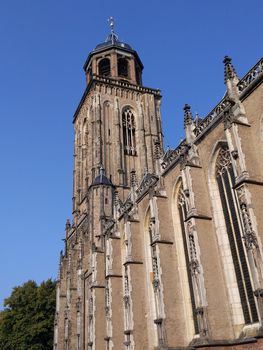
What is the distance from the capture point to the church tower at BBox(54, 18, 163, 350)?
993 inches

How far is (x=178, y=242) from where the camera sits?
18969 mm

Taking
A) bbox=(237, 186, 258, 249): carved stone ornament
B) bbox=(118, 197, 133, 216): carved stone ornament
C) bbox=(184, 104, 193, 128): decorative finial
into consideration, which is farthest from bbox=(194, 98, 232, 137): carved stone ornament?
bbox=(118, 197, 133, 216): carved stone ornament

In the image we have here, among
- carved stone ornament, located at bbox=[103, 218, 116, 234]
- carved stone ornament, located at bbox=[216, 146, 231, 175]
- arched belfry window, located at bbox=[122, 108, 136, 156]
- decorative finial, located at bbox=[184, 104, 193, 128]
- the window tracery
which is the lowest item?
the window tracery

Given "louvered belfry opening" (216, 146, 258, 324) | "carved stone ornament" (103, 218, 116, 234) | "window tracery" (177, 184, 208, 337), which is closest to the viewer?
"louvered belfry opening" (216, 146, 258, 324)

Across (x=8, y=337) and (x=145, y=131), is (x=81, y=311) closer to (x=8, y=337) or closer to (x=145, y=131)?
(x=8, y=337)

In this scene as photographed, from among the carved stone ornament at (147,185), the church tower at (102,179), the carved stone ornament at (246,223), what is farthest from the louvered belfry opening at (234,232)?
the church tower at (102,179)

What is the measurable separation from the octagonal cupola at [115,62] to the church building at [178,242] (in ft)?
22.1

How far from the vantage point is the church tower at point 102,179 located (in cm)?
2522

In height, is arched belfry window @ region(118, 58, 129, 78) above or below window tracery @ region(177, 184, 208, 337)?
above

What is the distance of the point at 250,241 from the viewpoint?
1241 centimetres

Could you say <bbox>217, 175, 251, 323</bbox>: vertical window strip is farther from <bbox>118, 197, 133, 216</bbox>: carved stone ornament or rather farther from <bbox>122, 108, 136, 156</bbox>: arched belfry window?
<bbox>122, 108, 136, 156</bbox>: arched belfry window

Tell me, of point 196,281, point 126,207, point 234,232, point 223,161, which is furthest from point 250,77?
point 126,207

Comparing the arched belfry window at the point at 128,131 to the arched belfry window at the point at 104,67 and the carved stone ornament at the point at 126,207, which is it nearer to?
the arched belfry window at the point at 104,67

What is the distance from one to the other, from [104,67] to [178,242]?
87.9 ft
